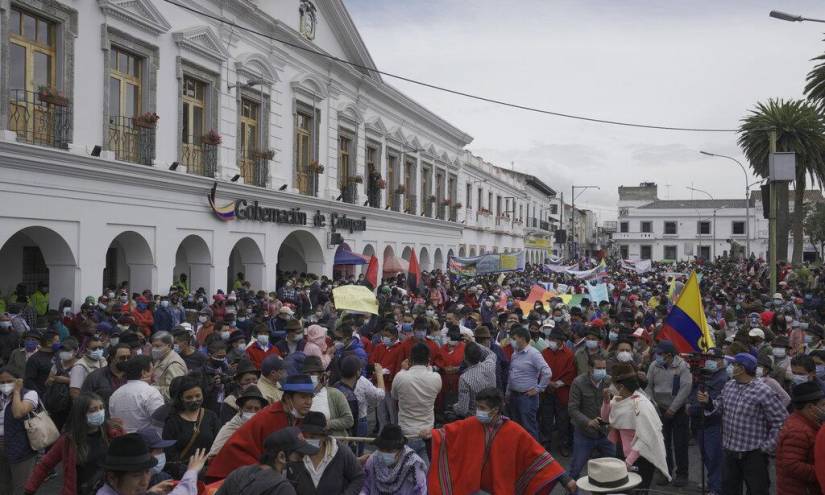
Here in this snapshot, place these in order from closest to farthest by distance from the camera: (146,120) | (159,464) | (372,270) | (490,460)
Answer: (159,464) < (490,460) < (146,120) < (372,270)

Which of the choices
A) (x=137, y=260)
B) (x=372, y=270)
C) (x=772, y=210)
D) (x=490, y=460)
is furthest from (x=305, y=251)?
(x=490, y=460)

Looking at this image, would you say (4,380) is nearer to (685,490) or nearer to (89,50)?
(685,490)

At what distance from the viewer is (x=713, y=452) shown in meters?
7.78

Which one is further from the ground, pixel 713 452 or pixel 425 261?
pixel 425 261

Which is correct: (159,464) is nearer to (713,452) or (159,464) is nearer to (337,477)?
(337,477)

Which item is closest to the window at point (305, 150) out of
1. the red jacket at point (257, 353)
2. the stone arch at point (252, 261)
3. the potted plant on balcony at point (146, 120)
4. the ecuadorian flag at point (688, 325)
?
the stone arch at point (252, 261)

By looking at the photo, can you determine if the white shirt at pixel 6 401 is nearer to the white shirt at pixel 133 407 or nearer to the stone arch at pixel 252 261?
the white shirt at pixel 133 407

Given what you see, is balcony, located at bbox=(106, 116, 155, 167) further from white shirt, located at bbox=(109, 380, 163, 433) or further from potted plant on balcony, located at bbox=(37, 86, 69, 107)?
white shirt, located at bbox=(109, 380, 163, 433)

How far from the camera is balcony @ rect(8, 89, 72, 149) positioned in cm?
1435

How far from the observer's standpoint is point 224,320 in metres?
12.1

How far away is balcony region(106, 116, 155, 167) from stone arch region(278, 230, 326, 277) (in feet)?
27.6

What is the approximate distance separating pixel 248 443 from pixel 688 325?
639 cm

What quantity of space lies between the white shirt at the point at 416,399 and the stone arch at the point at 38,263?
10.6 m

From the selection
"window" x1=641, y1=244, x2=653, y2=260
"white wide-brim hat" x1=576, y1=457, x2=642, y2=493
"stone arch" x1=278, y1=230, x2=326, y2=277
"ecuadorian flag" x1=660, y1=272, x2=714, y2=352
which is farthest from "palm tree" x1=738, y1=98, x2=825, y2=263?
"window" x1=641, y1=244, x2=653, y2=260
